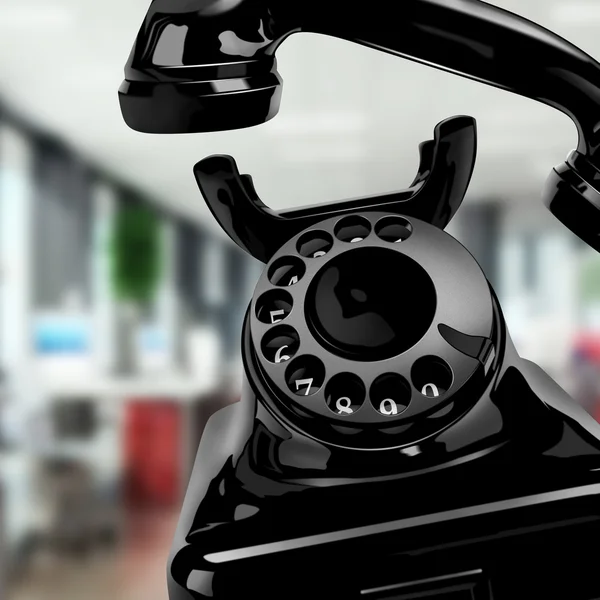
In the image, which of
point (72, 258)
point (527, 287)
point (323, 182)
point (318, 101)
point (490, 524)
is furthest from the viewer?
point (527, 287)

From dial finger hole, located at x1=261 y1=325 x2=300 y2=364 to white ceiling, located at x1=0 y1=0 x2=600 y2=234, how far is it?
56.2 inches

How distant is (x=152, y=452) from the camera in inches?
131

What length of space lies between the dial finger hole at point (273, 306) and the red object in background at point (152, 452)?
2944mm

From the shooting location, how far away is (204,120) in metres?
0.32

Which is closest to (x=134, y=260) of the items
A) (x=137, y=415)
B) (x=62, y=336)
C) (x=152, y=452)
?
(x=137, y=415)

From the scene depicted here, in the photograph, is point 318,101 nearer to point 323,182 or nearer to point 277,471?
point 323,182

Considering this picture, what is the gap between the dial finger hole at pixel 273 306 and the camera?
374 mm

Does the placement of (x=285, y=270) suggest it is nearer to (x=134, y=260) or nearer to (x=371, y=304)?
(x=371, y=304)

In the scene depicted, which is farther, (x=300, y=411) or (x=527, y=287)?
(x=527, y=287)

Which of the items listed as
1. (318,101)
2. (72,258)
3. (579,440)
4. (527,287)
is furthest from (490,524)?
(527,287)

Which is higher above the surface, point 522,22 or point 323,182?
point 522,22

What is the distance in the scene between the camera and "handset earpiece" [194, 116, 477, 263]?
397 mm

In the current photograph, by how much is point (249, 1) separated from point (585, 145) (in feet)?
0.58

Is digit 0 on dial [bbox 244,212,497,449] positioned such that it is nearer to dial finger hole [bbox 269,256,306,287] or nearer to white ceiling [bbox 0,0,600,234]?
dial finger hole [bbox 269,256,306,287]
